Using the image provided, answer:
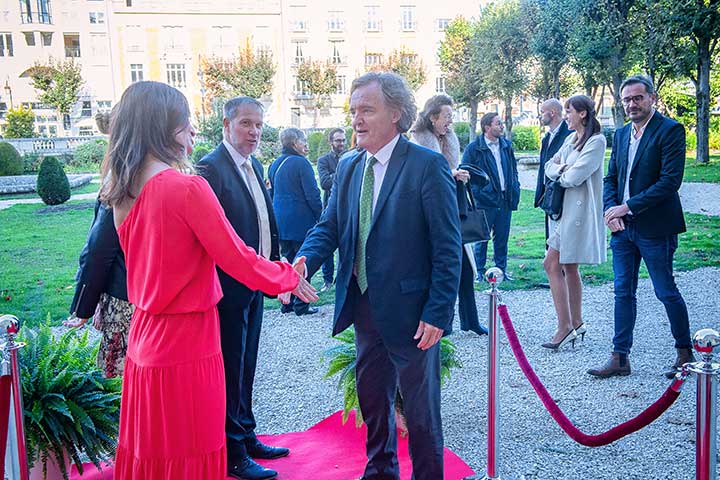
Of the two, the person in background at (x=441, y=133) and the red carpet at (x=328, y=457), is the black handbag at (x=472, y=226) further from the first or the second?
the red carpet at (x=328, y=457)

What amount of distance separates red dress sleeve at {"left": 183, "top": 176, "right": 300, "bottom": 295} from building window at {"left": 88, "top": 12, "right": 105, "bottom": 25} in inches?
2723

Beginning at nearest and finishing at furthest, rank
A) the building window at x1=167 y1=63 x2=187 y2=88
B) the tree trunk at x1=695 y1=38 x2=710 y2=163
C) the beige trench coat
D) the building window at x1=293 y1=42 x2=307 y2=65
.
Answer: the beige trench coat, the tree trunk at x1=695 y1=38 x2=710 y2=163, the building window at x1=167 y1=63 x2=187 y2=88, the building window at x1=293 y1=42 x2=307 y2=65

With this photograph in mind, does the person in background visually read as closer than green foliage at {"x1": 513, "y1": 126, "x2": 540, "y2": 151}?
Yes

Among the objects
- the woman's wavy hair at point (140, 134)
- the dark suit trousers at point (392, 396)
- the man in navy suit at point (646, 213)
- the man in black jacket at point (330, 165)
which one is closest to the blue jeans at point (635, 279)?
the man in navy suit at point (646, 213)

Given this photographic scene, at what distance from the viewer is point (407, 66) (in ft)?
203

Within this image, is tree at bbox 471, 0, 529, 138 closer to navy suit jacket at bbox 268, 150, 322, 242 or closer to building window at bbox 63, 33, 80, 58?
navy suit jacket at bbox 268, 150, 322, 242

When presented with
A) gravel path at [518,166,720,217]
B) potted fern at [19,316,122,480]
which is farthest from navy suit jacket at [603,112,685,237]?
gravel path at [518,166,720,217]

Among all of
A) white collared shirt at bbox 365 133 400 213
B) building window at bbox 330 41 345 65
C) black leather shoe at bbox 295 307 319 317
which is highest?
building window at bbox 330 41 345 65

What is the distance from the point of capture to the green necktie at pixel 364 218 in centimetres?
340

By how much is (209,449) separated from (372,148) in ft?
5.36

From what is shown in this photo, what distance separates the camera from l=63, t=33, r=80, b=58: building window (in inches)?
2492

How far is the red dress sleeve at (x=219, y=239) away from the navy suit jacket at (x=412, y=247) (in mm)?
656

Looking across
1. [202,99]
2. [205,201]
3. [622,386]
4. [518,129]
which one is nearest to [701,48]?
[518,129]

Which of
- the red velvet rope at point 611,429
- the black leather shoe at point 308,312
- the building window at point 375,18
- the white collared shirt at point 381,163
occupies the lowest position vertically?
the black leather shoe at point 308,312
